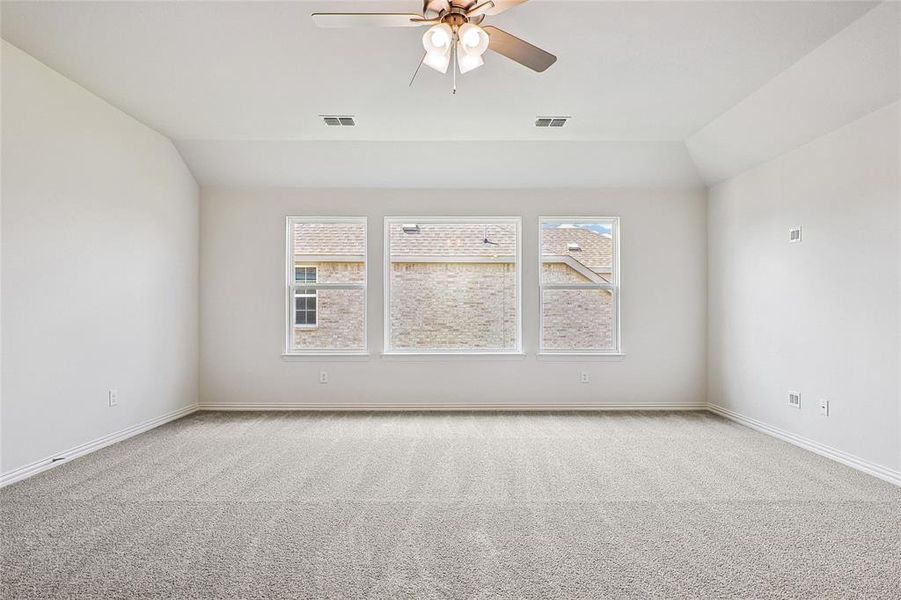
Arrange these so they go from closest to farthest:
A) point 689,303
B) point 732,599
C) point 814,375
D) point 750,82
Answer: point 732,599
point 750,82
point 814,375
point 689,303

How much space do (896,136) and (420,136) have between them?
345 centimetres

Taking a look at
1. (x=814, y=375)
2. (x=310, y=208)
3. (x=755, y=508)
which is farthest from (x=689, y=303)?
(x=310, y=208)

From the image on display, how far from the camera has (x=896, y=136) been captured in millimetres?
3135

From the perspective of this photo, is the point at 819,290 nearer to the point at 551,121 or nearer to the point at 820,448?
the point at 820,448

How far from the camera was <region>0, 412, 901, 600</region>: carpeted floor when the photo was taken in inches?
77.2

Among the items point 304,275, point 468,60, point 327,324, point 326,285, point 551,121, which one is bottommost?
point 327,324

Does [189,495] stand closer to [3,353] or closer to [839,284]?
[3,353]

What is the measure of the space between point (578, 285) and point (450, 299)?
140 centimetres

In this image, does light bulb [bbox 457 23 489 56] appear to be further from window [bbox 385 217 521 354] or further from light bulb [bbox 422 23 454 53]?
window [bbox 385 217 521 354]

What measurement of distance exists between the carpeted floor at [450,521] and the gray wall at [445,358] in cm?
121

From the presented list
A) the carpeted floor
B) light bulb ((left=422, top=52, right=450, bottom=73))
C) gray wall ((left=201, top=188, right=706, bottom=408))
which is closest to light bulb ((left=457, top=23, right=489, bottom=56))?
light bulb ((left=422, top=52, right=450, bottom=73))

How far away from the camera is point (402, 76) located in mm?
3348

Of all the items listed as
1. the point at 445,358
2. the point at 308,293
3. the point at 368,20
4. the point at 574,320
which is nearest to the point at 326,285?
the point at 308,293

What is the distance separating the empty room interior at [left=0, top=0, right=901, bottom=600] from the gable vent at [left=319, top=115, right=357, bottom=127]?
0.10 ft
